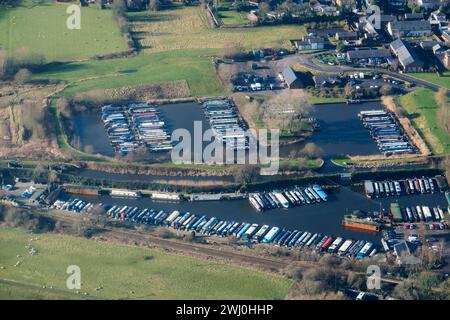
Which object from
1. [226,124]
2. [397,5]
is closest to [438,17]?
[397,5]

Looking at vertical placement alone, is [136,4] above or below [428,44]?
below

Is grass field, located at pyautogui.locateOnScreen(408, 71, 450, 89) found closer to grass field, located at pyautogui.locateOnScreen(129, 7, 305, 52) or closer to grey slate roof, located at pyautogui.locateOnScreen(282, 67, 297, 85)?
grey slate roof, located at pyautogui.locateOnScreen(282, 67, 297, 85)

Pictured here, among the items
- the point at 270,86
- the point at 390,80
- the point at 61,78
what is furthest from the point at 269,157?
the point at 61,78

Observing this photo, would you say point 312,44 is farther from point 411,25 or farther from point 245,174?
point 245,174

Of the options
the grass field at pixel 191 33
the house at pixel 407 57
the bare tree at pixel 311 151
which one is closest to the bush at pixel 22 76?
the grass field at pixel 191 33

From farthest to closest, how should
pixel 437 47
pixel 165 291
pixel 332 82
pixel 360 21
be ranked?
pixel 360 21
pixel 437 47
pixel 332 82
pixel 165 291

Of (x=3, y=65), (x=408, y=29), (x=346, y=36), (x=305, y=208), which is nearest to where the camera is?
(x=305, y=208)

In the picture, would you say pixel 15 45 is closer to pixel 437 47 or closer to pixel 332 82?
pixel 332 82
